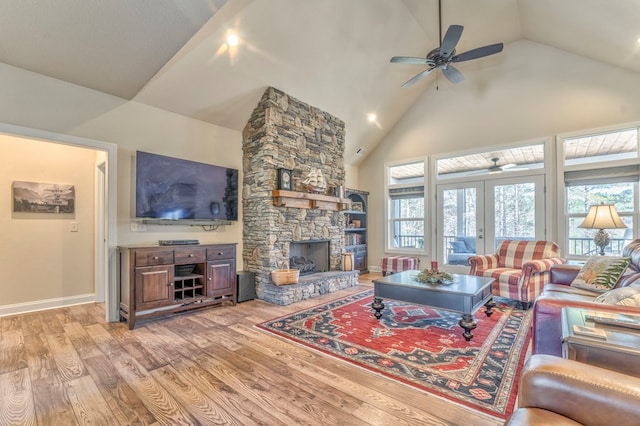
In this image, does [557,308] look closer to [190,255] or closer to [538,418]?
[538,418]

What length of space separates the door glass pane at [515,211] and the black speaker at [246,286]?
14.5 feet

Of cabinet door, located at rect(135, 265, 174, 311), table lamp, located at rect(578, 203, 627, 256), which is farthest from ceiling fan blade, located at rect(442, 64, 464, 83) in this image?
cabinet door, located at rect(135, 265, 174, 311)

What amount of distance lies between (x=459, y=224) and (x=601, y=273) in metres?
2.98

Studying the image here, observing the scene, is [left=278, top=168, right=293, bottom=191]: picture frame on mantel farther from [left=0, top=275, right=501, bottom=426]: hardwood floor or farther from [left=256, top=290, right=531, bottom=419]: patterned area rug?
[left=0, top=275, right=501, bottom=426]: hardwood floor

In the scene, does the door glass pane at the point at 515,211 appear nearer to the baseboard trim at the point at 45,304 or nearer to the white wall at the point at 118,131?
the white wall at the point at 118,131

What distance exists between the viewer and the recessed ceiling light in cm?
347

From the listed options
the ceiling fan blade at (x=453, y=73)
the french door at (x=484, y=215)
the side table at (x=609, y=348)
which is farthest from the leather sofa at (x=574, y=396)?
the french door at (x=484, y=215)

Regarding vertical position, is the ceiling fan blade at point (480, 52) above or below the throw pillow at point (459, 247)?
above

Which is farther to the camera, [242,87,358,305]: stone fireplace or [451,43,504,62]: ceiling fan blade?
[242,87,358,305]: stone fireplace

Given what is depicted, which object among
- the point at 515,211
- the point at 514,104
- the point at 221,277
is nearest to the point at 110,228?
the point at 221,277

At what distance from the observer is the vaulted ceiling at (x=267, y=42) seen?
2.59 m

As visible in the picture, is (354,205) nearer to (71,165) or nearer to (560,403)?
(71,165)

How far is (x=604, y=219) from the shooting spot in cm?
372

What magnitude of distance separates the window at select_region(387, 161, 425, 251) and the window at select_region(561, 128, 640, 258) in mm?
2455
